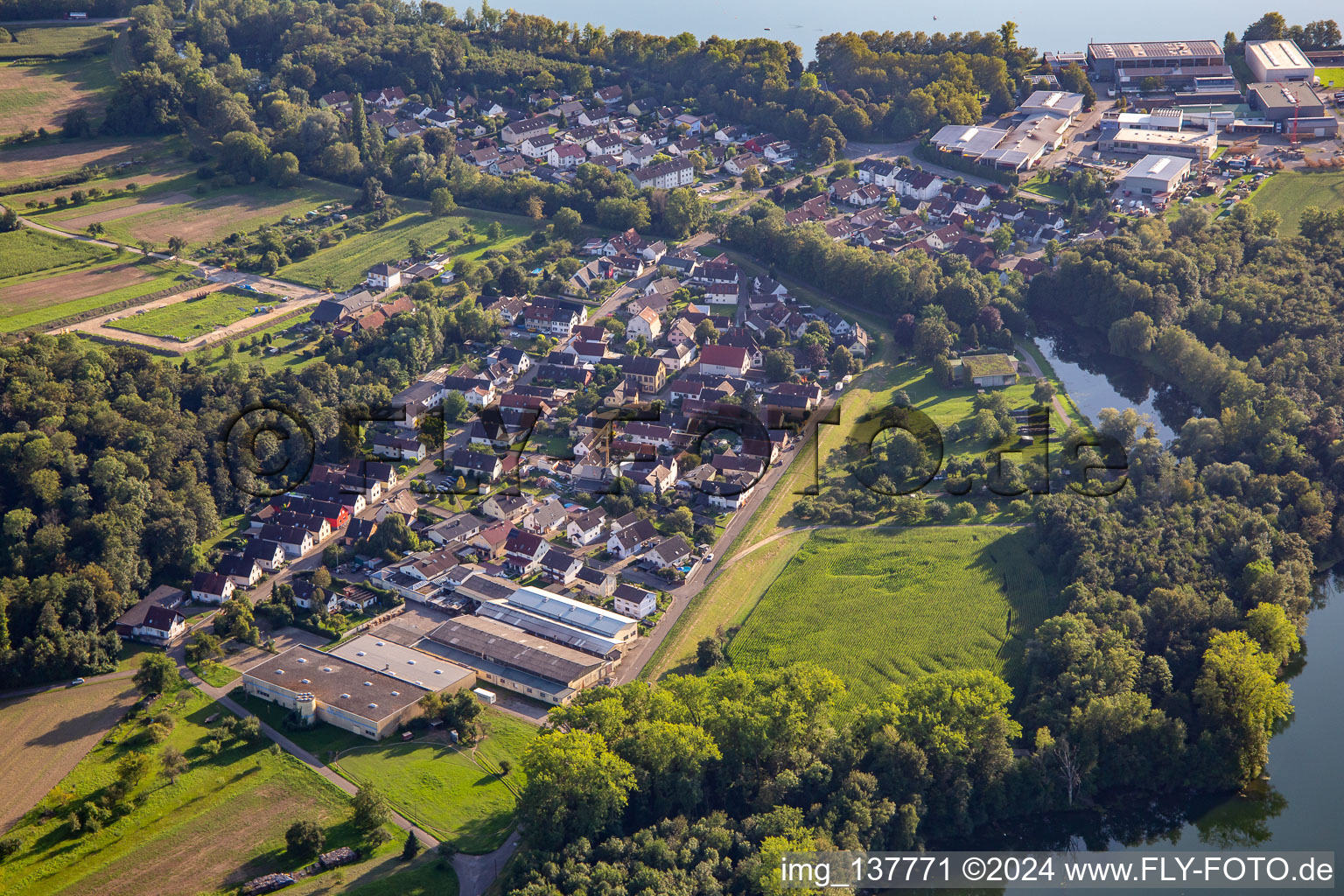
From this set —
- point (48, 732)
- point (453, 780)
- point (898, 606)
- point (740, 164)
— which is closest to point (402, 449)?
point (48, 732)

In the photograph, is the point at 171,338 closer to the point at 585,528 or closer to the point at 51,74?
the point at 585,528

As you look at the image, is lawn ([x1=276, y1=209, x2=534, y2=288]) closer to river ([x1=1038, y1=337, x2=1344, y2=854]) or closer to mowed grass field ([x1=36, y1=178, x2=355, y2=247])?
mowed grass field ([x1=36, y1=178, x2=355, y2=247])

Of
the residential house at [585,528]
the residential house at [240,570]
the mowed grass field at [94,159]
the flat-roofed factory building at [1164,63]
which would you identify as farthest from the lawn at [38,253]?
the flat-roofed factory building at [1164,63]

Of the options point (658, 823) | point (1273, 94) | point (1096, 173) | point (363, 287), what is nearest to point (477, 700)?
point (658, 823)

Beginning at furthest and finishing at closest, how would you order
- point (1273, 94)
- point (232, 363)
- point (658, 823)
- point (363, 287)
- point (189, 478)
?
point (1273, 94) → point (363, 287) → point (232, 363) → point (189, 478) → point (658, 823)

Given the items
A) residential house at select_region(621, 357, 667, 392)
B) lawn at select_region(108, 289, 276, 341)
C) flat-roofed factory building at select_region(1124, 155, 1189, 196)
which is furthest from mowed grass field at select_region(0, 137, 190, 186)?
flat-roofed factory building at select_region(1124, 155, 1189, 196)

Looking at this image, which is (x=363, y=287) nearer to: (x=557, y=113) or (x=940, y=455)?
(x=557, y=113)
